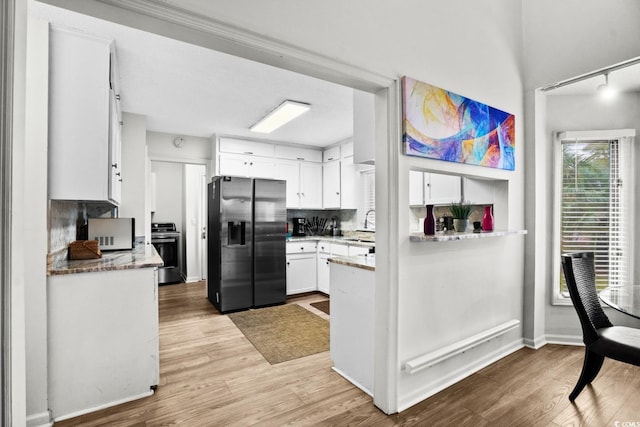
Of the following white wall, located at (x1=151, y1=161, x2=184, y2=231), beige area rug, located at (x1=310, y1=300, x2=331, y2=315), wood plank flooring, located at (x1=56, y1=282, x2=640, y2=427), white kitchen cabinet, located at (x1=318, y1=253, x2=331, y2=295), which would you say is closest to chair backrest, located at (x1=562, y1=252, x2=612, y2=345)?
wood plank flooring, located at (x1=56, y1=282, x2=640, y2=427)

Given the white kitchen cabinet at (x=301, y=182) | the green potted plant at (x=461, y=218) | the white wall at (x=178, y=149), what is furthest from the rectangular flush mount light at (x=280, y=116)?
the green potted plant at (x=461, y=218)

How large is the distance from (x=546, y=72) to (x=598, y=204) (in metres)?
1.36

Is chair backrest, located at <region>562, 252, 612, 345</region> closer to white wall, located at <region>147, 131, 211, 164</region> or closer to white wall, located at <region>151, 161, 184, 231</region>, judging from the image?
white wall, located at <region>147, 131, 211, 164</region>

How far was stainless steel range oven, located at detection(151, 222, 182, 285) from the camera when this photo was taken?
5758 mm

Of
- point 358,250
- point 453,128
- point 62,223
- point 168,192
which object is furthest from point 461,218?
point 168,192

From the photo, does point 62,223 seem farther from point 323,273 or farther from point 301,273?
point 323,273

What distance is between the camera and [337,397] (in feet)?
7.02

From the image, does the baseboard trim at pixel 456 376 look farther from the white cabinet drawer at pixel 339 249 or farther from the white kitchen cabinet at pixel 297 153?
the white kitchen cabinet at pixel 297 153

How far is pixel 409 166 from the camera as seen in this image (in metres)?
2.05

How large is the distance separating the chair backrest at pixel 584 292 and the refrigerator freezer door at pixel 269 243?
332cm

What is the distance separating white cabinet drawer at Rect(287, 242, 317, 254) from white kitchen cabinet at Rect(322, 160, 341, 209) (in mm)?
844

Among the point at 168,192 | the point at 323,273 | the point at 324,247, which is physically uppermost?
the point at 168,192

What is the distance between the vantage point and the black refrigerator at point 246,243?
414 centimetres

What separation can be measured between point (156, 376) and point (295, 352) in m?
1.13
